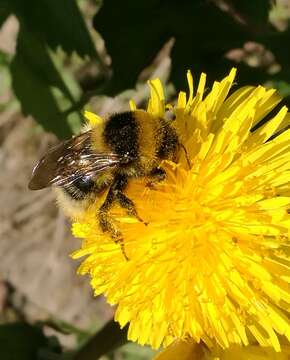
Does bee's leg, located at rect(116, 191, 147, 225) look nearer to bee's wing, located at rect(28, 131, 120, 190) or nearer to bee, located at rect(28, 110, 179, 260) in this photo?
bee, located at rect(28, 110, 179, 260)

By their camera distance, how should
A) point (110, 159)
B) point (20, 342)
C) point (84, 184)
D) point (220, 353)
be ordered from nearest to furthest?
point (110, 159) < point (84, 184) < point (220, 353) < point (20, 342)

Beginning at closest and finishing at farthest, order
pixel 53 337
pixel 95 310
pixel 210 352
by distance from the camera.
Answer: pixel 210 352 → pixel 53 337 → pixel 95 310

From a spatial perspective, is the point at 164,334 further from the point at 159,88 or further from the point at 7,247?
the point at 7,247

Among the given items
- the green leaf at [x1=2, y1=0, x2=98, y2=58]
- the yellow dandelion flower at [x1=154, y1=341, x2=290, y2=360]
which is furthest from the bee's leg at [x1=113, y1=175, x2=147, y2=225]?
the green leaf at [x1=2, y1=0, x2=98, y2=58]

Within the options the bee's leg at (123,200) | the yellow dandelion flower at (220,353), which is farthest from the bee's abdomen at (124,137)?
the yellow dandelion flower at (220,353)

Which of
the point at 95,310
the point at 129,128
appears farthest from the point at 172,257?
the point at 95,310

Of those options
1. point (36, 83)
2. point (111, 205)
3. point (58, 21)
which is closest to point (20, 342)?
point (36, 83)

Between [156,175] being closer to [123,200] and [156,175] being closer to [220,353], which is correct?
[123,200]
